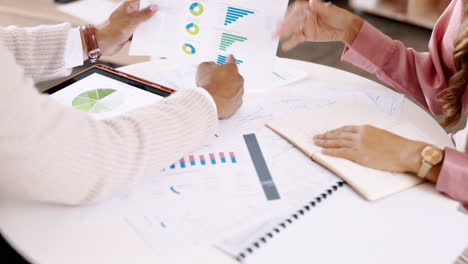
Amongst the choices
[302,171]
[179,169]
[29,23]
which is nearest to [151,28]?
[179,169]

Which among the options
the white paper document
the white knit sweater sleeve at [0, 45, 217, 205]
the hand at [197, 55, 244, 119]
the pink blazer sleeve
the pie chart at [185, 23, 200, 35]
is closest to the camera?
the white knit sweater sleeve at [0, 45, 217, 205]

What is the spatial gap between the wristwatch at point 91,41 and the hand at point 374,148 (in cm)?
74

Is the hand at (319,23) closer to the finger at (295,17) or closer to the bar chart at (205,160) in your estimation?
the finger at (295,17)

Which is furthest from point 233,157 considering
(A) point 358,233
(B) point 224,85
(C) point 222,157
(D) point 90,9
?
(D) point 90,9

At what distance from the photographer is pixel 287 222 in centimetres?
80

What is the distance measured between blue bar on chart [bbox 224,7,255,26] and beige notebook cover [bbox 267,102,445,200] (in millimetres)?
265

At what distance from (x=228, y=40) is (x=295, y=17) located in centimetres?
20

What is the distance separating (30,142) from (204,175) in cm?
33

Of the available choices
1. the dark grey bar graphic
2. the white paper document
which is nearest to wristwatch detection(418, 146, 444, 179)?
the dark grey bar graphic

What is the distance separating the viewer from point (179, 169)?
92 cm

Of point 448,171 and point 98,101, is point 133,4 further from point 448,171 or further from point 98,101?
point 448,171

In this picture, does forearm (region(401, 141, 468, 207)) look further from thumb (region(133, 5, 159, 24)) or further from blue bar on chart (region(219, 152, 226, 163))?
thumb (region(133, 5, 159, 24))

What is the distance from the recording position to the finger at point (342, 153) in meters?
0.93

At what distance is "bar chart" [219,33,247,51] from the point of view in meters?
1.12
